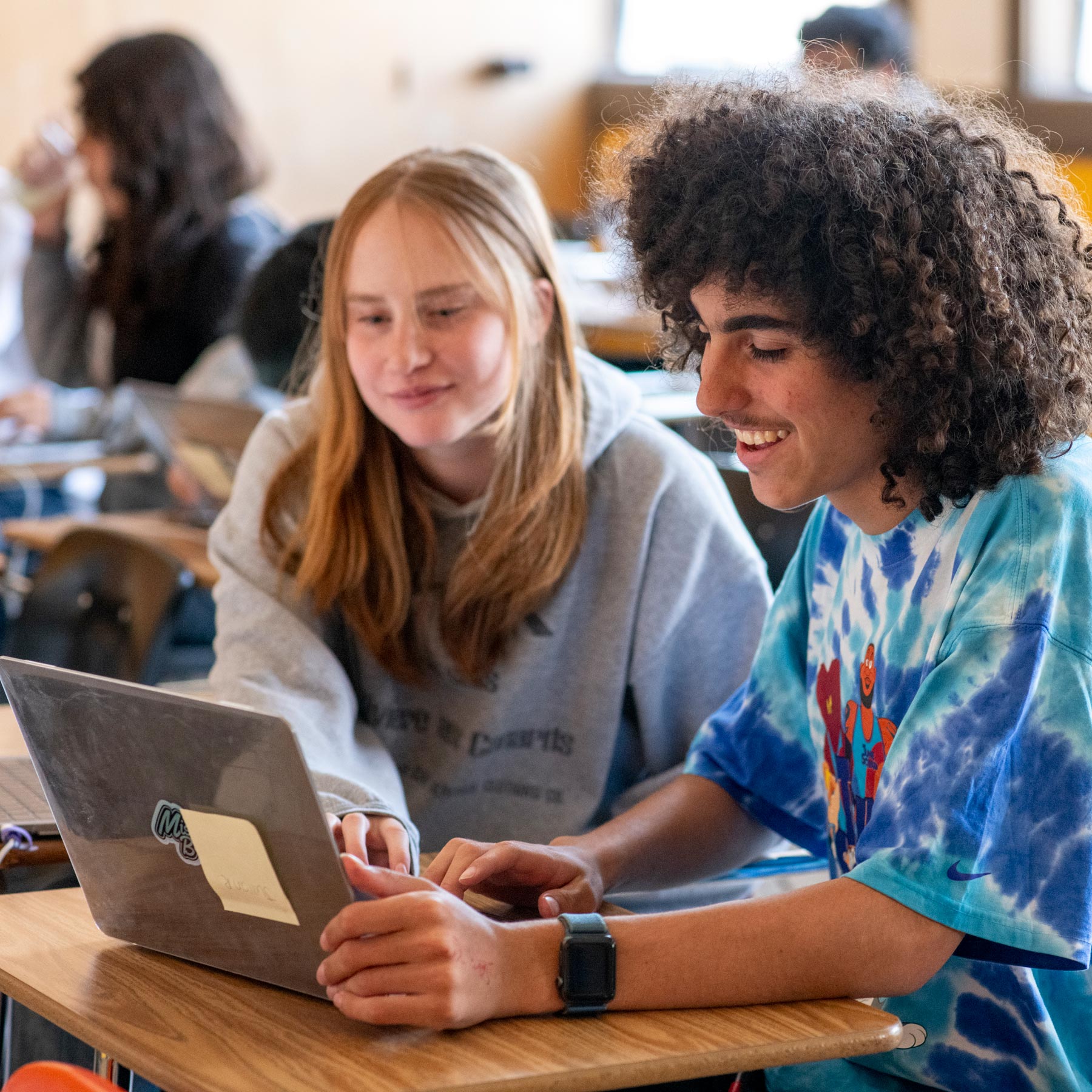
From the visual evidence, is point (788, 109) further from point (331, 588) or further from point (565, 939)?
point (331, 588)

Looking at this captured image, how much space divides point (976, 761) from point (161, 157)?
295 centimetres

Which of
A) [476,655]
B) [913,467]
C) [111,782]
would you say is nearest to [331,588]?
[476,655]

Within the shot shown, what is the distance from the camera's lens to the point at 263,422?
178 centimetres

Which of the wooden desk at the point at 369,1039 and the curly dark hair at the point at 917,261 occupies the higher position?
the curly dark hair at the point at 917,261

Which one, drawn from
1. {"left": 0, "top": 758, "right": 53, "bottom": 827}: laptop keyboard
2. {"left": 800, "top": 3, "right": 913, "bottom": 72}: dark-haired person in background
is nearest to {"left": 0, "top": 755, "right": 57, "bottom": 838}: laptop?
{"left": 0, "top": 758, "right": 53, "bottom": 827}: laptop keyboard

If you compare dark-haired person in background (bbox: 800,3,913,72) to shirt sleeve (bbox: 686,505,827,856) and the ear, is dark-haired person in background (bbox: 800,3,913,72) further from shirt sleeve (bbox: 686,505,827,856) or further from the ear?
shirt sleeve (bbox: 686,505,827,856)

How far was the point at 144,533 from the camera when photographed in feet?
8.95

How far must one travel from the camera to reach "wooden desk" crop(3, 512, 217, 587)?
244 cm

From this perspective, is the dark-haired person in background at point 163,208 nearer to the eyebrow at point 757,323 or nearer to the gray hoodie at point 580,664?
the gray hoodie at point 580,664

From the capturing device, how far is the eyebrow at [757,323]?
41.8 inches

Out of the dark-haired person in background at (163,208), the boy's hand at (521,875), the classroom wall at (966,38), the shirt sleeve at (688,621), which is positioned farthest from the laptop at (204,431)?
the classroom wall at (966,38)

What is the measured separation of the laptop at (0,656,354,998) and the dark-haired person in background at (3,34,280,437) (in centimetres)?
250

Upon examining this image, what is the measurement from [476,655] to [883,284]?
0.74 meters

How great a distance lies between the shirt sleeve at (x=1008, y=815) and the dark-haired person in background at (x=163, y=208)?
2.69 metres
